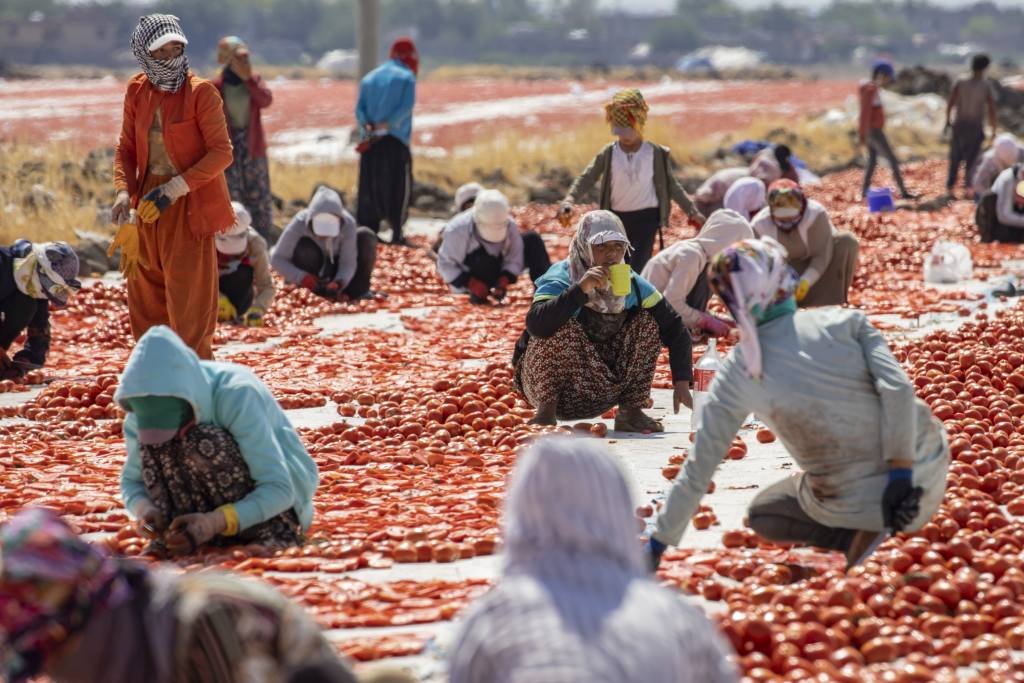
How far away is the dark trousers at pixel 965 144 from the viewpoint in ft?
62.5

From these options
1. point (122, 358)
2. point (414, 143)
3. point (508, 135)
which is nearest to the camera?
point (122, 358)

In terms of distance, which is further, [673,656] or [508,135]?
[508,135]

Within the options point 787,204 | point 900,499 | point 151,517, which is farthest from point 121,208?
point 900,499

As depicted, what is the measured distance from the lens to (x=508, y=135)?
80.9ft

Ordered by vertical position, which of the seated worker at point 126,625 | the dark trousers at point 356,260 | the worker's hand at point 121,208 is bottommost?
the dark trousers at point 356,260

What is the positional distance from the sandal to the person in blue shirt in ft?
23.5

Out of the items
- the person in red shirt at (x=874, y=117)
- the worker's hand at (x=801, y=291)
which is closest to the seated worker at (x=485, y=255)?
the worker's hand at (x=801, y=291)

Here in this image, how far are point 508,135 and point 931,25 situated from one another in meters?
146

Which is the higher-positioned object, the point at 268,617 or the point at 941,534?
the point at 268,617

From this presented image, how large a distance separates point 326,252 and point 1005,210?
6313 millimetres

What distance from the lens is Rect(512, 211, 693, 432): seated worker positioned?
6.80 meters

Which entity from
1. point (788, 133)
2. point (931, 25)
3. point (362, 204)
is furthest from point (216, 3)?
point (362, 204)

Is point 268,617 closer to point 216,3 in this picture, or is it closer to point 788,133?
point 788,133

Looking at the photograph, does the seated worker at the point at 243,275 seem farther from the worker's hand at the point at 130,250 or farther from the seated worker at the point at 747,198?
the seated worker at the point at 747,198
